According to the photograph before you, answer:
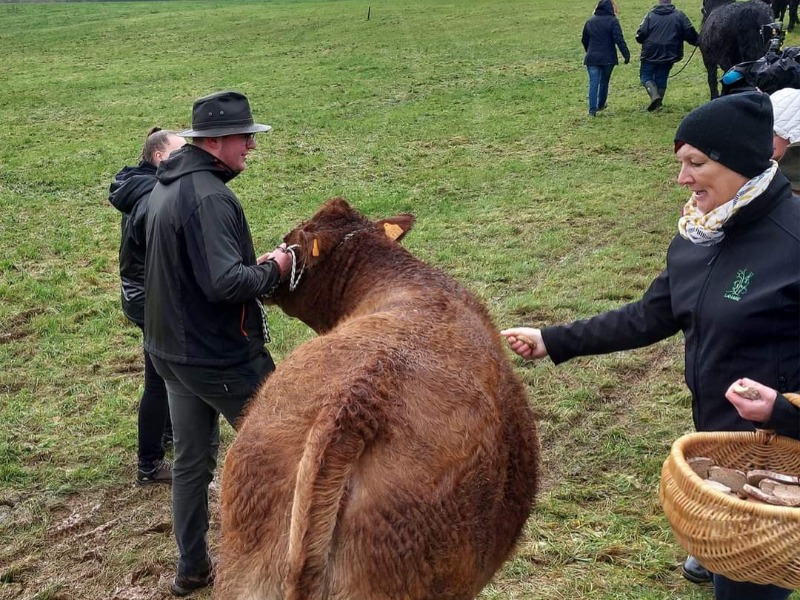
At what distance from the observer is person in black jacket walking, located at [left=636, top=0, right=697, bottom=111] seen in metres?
13.9

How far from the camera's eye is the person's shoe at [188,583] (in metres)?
4.04

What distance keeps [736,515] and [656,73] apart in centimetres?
1347

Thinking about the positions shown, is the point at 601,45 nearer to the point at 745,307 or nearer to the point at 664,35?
the point at 664,35

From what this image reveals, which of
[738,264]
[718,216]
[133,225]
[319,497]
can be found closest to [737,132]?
[718,216]

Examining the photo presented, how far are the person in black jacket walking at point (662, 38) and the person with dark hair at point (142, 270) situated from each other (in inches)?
444

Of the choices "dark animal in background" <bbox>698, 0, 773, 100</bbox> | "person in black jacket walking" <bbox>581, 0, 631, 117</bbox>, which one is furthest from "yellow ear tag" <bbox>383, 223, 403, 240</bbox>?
"person in black jacket walking" <bbox>581, 0, 631, 117</bbox>

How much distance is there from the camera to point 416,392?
252 centimetres

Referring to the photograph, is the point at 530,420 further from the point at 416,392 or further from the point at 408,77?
the point at 408,77

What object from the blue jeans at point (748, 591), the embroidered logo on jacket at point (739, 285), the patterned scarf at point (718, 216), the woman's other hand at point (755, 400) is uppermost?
the patterned scarf at point (718, 216)

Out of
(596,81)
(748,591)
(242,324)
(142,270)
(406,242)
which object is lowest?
(406,242)

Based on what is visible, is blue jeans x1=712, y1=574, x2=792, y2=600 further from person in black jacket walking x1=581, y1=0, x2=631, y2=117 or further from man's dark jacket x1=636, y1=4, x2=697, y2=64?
person in black jacket walking x1=581, y1=0, x2=631, y2=117

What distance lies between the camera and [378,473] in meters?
2.32

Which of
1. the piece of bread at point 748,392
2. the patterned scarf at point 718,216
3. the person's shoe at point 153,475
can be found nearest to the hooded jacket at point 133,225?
the person's shoe at point 153,475

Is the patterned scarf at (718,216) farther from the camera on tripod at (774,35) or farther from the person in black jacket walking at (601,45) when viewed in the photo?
the person in black jacket walking at (601,45)
